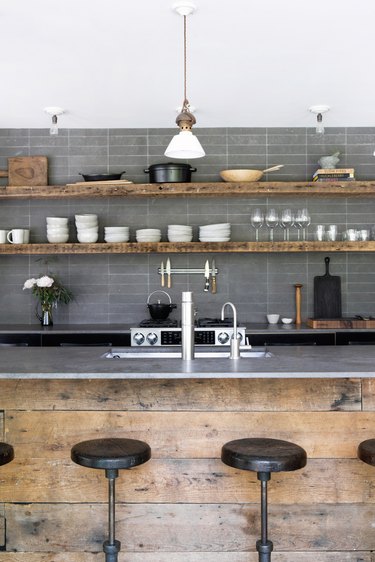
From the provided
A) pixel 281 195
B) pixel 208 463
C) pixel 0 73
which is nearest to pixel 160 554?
pixel 208 463

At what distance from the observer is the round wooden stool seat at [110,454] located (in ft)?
8.13

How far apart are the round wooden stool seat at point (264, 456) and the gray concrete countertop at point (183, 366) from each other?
0.94 ft

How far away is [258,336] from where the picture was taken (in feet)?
16.6

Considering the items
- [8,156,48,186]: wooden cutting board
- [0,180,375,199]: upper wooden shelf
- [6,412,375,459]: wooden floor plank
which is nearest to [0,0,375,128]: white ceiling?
[8,156,48,186]: wooden cutting board

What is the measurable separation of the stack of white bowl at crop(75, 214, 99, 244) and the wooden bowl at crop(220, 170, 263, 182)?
1208 millimetres

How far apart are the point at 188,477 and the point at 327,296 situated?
309cm

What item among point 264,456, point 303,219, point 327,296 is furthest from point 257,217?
point 264,456

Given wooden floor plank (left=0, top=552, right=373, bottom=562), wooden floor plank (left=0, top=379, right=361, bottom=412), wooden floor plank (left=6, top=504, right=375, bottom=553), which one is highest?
wooden floor plank (left=0, top=379, right=361, bottom=412)

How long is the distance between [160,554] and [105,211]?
3486 millimetres

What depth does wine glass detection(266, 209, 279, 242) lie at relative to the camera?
546cm

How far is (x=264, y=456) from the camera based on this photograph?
8.06ft

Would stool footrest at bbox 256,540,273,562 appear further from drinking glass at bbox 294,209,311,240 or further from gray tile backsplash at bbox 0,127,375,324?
drinking glass at bbox 294,209,311,240

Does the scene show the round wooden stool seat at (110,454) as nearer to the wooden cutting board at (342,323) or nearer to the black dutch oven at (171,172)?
the wooden cutting board at (342,323)

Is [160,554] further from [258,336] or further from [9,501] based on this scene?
[258,336]
